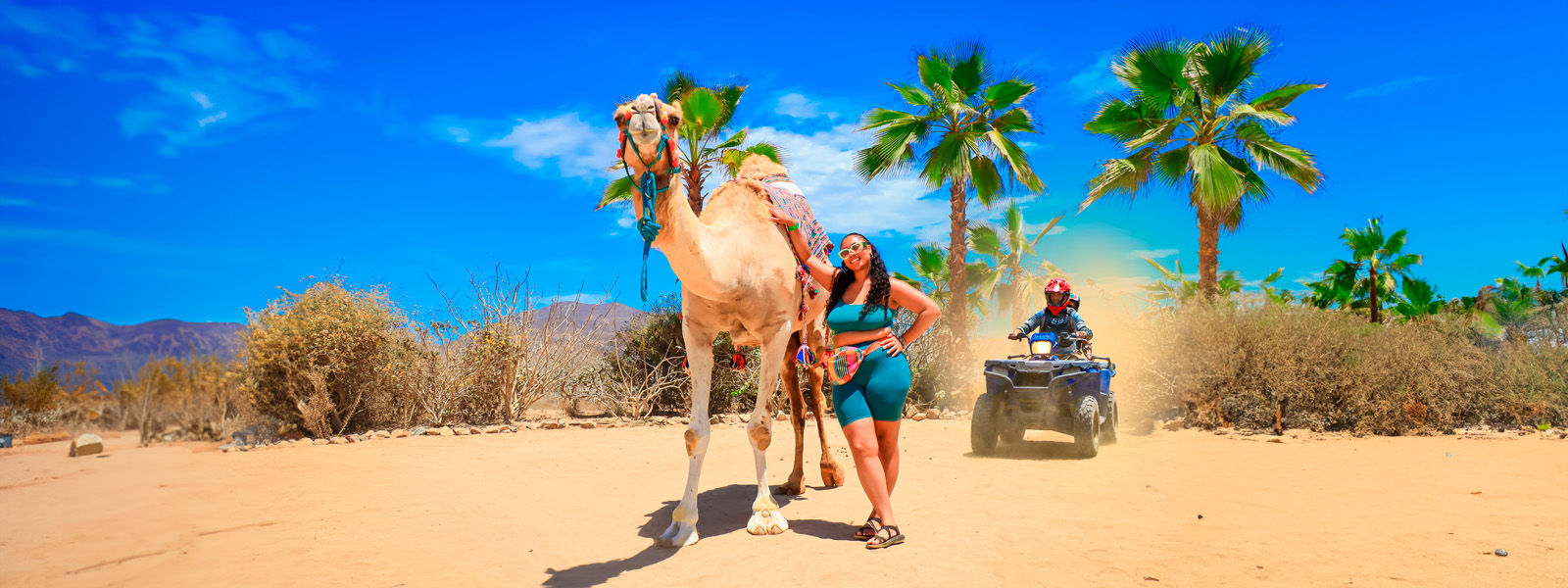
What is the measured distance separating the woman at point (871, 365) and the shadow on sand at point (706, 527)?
45 centimetres

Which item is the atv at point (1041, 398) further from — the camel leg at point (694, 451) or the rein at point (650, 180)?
the rein at point (650, 180)

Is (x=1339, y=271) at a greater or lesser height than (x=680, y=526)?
greater

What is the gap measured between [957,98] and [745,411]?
764 cm

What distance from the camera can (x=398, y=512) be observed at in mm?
6020

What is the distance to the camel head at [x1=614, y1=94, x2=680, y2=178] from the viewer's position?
3.87 metres

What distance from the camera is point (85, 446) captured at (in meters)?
10.6

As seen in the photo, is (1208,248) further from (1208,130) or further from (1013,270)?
(1013,270)

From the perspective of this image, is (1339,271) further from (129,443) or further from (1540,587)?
(129,443)

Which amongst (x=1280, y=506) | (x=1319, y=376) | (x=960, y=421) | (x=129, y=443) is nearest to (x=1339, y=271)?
(x=1319, y=376)

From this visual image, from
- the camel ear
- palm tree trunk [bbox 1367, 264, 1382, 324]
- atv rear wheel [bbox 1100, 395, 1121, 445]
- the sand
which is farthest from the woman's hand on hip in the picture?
palm tree trunk [bbox 1367, 264, 1382, 324]

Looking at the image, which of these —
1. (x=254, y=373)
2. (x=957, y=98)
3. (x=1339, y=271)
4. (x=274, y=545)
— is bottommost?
(x=274, y=545)

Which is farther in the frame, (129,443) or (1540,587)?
(129,443)

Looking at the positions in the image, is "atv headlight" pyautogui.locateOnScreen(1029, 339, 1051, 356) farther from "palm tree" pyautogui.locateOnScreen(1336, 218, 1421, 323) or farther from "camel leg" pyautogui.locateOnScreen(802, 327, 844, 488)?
"palm tree" pyautogui.locateOnScreen(1336, 218, 1421, 323)

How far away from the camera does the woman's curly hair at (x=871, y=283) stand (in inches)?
181
